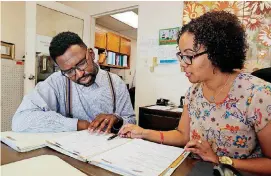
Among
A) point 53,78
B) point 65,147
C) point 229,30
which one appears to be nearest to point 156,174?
point 65,147

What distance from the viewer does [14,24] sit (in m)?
2.96

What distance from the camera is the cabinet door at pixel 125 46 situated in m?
4.84

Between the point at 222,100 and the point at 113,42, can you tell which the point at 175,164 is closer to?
the point at 222,100

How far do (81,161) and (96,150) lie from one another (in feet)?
0.24

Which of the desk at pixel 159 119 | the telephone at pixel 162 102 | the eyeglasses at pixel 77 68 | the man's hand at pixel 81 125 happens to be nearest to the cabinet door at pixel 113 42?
the telephone at pixel 162 102

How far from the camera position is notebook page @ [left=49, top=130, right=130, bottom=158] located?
0.68 metres

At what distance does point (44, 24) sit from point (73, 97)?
208 centimetres

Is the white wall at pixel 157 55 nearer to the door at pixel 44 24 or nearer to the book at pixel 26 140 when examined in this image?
the door at pixel 44 24

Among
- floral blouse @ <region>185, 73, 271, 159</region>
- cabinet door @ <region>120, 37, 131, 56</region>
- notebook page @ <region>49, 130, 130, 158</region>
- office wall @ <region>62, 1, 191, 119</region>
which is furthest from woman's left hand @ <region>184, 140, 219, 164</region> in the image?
cabinet door @ <region>120, 37, 131, 56</region>

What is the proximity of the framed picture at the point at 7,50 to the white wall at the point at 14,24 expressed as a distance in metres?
0.07

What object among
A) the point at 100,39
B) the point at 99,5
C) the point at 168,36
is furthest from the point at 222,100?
the point at 100,39

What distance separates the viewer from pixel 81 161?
629mm

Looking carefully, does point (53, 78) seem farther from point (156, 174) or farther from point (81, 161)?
point (156, 174)

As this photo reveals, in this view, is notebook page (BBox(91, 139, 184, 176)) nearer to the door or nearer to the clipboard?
the clipboard
